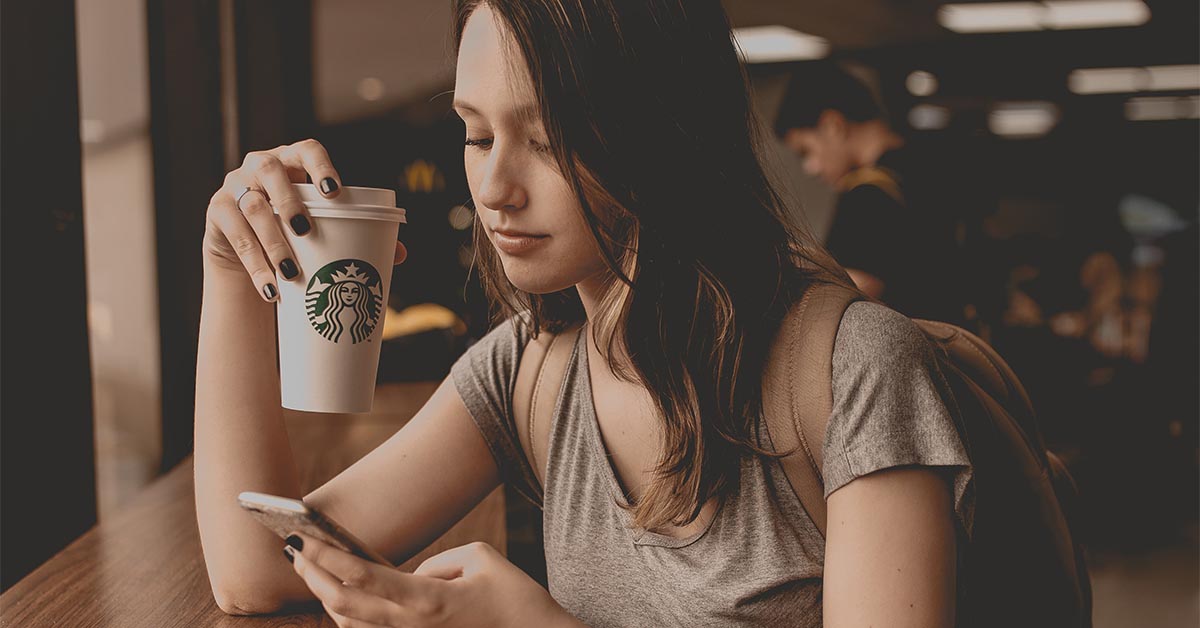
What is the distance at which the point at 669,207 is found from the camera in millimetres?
967

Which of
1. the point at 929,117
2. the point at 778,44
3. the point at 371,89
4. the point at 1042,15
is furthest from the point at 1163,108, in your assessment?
the point at 371,89

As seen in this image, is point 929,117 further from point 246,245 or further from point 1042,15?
point 246,245

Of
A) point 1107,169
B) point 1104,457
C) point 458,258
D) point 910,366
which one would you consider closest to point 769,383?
point 910,366

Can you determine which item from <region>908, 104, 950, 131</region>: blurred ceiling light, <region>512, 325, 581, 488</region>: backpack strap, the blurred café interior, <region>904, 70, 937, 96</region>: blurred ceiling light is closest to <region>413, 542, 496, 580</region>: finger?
<region>512, 325, 581, 488</region>: backpack strap

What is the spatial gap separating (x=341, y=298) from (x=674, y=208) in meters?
0.30

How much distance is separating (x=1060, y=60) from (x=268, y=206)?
892 cm

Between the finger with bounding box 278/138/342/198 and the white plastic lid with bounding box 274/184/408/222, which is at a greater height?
the finger with bounding box 278/138/342/198

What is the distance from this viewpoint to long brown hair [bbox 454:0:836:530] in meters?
0.92

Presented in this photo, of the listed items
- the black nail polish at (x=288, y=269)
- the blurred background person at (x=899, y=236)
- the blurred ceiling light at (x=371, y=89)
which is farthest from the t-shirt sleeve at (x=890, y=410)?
the blurred ceiling light at (x=371, y=89)

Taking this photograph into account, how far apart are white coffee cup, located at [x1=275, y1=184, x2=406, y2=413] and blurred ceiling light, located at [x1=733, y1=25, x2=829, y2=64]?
678 cm

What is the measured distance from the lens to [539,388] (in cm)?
117

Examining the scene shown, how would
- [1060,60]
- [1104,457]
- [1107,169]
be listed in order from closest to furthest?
1. [1104,457]
2. [1060,60]
3. [1107,169]

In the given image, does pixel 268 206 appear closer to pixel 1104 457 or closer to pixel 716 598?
pixel 716 598

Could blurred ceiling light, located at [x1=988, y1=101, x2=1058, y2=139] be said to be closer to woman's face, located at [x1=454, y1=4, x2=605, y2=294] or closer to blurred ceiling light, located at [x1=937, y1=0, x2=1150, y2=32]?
blurred ceiling light, located at [x1=937, y1=0, x2=1150, y2=32]
